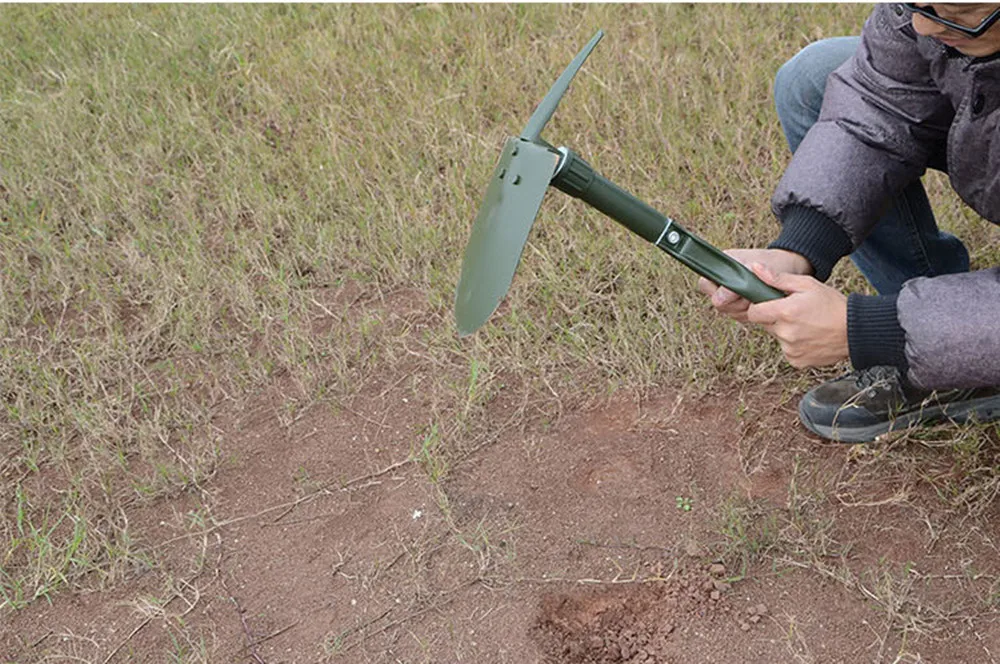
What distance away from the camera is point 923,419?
1.96m

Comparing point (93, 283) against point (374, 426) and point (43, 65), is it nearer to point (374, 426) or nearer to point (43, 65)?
point (374, 426)

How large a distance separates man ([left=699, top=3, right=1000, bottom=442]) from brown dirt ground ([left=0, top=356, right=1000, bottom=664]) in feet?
0.50

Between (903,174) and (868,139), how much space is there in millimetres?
104

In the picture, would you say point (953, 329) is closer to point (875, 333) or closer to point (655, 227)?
point (875, 333)

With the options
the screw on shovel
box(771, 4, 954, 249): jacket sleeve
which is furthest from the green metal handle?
box(771, 4, 954, 249): jacket sleeve

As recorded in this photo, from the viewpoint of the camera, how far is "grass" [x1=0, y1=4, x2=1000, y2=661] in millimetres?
2197

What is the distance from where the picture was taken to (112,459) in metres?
2.21

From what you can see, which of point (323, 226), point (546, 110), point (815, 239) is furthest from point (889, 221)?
point (323, 226)

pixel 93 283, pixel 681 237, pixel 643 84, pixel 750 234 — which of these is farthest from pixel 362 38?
pixel 681 237

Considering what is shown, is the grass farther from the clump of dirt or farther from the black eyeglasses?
the black eyeglasses

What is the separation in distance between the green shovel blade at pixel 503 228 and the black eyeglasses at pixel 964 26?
541 millimetres

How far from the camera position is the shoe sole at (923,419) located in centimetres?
193

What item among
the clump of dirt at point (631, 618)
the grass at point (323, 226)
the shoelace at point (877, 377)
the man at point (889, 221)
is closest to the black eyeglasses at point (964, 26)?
the man at point (889, 221)

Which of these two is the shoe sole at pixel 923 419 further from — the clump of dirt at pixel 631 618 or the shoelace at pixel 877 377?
the clump of dirt at pixel 631 618
